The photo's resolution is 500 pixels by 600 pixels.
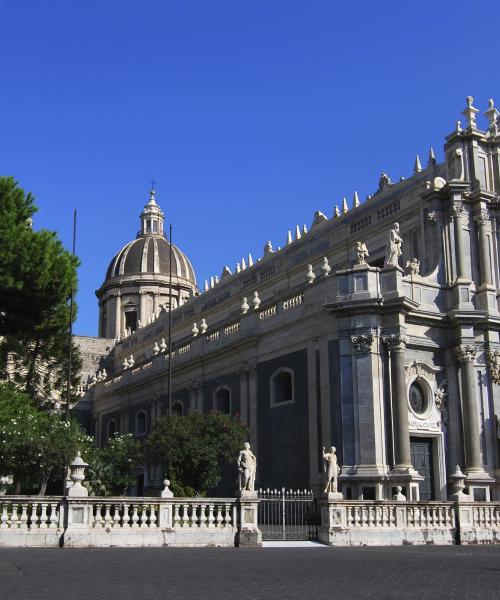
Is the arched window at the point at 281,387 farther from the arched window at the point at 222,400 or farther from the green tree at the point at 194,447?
the arched window at the point at 222,400

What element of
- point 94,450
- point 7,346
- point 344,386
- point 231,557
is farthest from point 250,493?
point 7,346

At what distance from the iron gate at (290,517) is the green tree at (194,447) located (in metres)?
2.46

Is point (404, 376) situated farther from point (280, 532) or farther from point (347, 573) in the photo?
point (347, 573)

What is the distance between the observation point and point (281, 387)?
35500mm

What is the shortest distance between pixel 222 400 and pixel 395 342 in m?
11.8

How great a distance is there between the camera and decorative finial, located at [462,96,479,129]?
35.3m

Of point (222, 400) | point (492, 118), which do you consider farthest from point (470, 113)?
point (222, 400)

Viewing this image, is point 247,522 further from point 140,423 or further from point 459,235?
point 140,423

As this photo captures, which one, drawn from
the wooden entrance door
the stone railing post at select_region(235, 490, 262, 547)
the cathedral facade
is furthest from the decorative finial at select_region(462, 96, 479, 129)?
the stone railing post at select_region(235, 490, 262, 547)

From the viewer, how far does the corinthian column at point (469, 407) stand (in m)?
31.8

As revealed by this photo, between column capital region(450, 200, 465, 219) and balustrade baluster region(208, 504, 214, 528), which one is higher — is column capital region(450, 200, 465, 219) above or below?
above

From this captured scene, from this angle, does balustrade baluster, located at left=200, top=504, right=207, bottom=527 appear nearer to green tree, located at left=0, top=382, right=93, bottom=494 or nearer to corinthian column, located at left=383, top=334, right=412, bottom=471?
corinthian column, located at left=383, top=334, right=412, bottom=471

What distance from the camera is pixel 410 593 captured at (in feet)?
37.3

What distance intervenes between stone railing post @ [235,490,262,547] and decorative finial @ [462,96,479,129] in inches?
791
